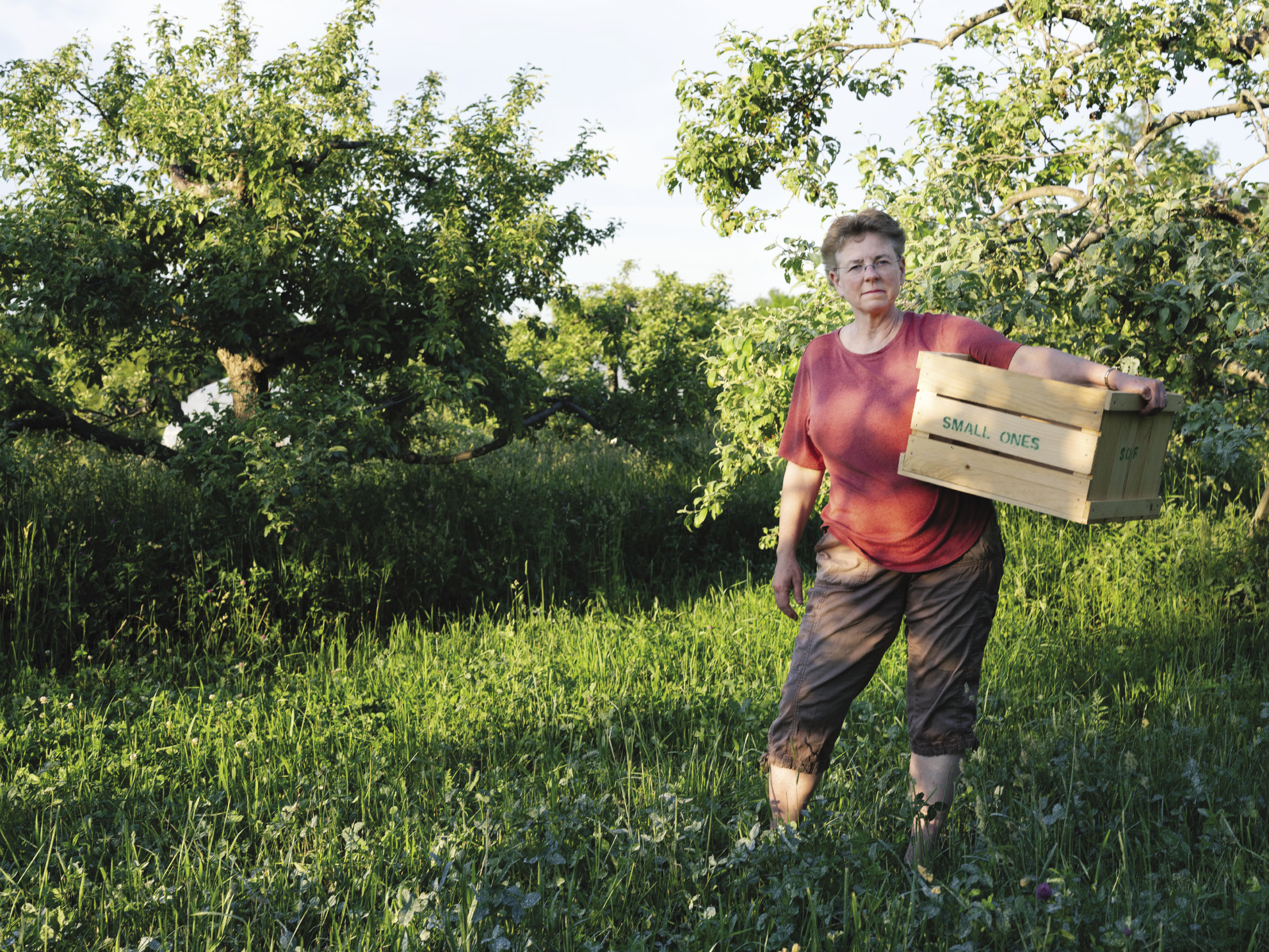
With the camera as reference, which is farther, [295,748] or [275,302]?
[275,302]

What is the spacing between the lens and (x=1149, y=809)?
3246mm

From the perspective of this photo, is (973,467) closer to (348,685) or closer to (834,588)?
(834,588)

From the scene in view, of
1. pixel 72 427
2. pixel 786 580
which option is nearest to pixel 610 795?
pixel 786 580

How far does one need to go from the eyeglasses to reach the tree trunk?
4.95 metres

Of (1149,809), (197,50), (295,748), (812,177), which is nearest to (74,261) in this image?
(197,50)

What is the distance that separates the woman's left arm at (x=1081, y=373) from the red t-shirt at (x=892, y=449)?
65 mm

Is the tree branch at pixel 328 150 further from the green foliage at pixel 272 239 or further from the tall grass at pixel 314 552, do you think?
the tall grass at pixel 314 552

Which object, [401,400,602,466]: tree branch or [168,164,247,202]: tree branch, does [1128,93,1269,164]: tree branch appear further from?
[168,164,247,202]: tree branch

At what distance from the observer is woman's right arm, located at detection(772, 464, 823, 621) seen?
10.2 feet

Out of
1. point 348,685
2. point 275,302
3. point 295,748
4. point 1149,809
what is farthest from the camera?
point 275,302

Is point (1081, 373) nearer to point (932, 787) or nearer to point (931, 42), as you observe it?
point (932, 787)

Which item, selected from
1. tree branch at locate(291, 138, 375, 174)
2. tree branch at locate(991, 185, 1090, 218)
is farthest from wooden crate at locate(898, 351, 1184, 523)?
tree branch at locate(291, 138, 375, 174)

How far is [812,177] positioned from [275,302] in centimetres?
351

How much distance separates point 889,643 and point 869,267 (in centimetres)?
113
